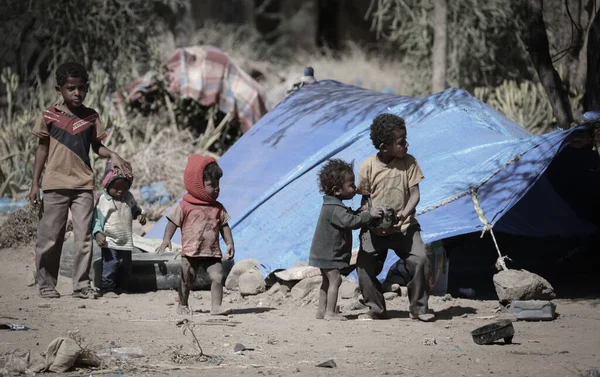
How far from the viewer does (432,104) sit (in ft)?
27.3

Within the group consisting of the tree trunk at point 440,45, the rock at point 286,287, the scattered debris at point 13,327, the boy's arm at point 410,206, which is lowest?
the scattered debris at point 13,327

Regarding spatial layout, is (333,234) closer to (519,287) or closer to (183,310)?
(183,310)

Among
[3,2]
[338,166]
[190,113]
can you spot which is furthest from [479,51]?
[338,166]

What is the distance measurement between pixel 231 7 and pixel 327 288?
20.7m

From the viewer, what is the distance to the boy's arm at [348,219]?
20.5 feet

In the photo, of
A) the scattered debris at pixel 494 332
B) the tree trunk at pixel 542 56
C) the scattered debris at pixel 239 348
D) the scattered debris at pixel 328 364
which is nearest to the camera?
the scattered debris at pixel 328 364

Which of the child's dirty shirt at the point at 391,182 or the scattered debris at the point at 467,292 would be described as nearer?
the child's dirty shirt at the point at 391,182

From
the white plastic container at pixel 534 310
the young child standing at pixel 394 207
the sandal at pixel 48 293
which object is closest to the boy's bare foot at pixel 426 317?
the young child standing at pixel 394 207

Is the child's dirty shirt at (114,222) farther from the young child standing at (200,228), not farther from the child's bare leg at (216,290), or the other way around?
the child's bare leg at (216,290)

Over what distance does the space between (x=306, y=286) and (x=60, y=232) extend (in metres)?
1.86

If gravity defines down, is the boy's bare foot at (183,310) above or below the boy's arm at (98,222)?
below

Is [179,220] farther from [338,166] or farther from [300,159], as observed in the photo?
[300,159]

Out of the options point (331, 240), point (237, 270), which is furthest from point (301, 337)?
point (237, 270)

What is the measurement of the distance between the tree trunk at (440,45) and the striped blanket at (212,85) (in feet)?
7.27
